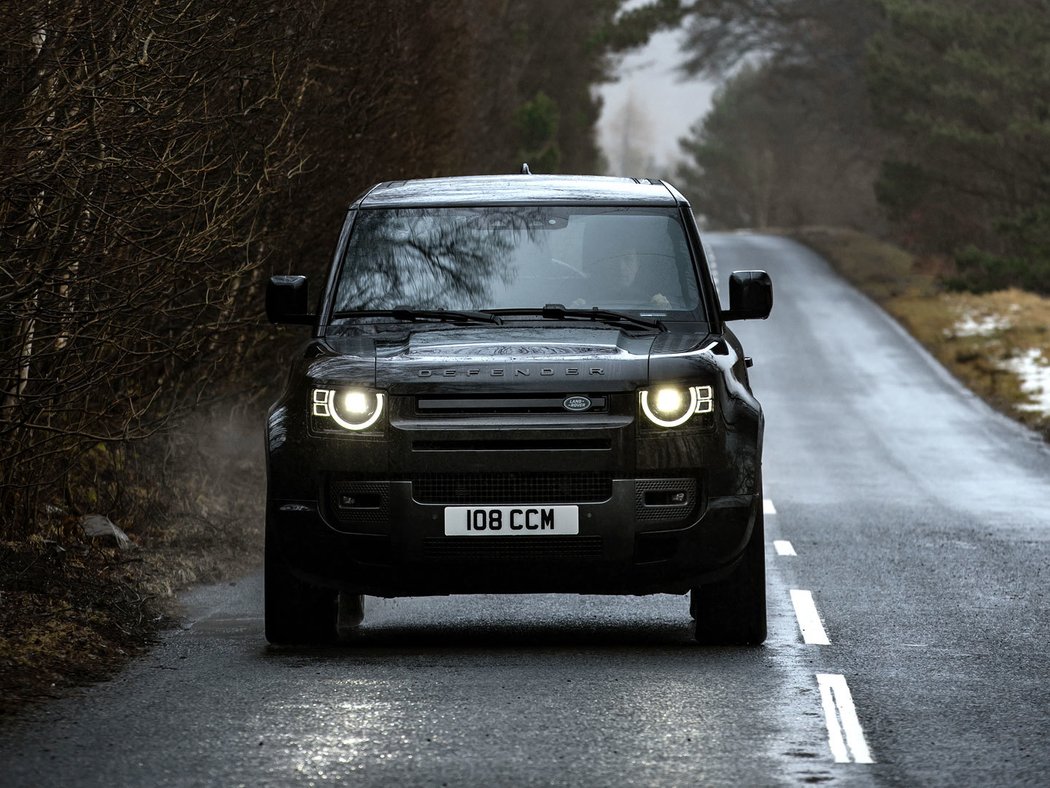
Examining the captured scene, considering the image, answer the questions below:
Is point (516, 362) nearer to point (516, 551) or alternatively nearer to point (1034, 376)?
point (516, 551)

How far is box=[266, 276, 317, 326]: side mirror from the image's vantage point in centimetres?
1007

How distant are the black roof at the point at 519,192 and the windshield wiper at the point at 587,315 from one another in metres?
0.84

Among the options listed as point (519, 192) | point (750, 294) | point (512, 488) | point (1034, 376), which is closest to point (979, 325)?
point (1034, 376)

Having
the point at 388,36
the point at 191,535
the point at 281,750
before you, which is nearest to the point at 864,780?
the point at 281,750

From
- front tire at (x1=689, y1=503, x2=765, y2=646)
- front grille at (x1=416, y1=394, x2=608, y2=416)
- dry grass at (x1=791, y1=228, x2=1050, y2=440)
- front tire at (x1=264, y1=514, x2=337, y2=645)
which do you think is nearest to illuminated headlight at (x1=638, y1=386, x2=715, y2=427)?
front grille at (x1=416, y1=394, x2=608, y2=416)

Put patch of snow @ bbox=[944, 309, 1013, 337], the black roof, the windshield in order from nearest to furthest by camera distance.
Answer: the windshield, the black roof, patch of snow @ bbox=[944, 309, 1013, 337]

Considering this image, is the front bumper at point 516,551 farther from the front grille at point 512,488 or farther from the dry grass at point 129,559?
the dry grass at point 129,559

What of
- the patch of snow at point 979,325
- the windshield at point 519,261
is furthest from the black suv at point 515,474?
the patch of snow at point 979,325

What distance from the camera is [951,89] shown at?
53281 mm

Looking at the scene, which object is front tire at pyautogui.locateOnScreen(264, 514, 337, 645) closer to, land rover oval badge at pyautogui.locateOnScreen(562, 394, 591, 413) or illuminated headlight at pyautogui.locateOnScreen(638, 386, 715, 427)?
land rover oval badge at pyautogui.locateOnScreen(562, 394, 591, 413)

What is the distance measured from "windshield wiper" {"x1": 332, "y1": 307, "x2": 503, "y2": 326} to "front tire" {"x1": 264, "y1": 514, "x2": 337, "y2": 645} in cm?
142

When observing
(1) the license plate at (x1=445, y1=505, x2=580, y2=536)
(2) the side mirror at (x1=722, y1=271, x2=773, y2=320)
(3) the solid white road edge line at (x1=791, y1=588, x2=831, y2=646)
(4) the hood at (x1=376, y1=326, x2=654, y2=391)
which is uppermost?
(2) the side mirror at (x1=722, y1=271, x2=773, y2=320)

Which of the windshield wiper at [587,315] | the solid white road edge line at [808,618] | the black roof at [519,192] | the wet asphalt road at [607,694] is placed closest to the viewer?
the wet asphalt road at [607,694]

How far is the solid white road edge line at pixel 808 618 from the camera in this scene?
9.85 meters
